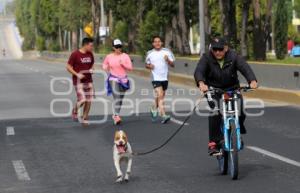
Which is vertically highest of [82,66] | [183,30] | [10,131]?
[183,30]

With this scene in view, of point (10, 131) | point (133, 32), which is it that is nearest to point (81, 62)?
point (10, 131)

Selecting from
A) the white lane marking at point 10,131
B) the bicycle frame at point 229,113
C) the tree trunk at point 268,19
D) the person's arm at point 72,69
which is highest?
the tree trunk at point 268,19

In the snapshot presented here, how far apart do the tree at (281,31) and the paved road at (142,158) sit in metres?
16.7

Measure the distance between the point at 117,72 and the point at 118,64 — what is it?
17cm

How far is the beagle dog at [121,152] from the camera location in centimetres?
891

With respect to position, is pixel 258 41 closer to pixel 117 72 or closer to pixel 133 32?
pixel 117 72

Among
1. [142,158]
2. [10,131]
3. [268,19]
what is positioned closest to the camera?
[142,158]

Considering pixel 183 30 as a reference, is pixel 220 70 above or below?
below

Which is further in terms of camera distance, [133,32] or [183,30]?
[133,32]

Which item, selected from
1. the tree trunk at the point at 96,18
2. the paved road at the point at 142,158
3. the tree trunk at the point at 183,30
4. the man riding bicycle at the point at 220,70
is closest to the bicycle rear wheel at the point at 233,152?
the paved road at the point at 142,158

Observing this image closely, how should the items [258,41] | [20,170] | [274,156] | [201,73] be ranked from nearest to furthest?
1. [201,73]
2. [20,170]
3. [274,156]
4. [258,41]

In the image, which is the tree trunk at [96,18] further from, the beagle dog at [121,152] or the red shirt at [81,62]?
the beagle dog at [121,152]

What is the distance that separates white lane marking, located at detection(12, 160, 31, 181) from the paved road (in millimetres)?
13

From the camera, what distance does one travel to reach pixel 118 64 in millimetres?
15875
